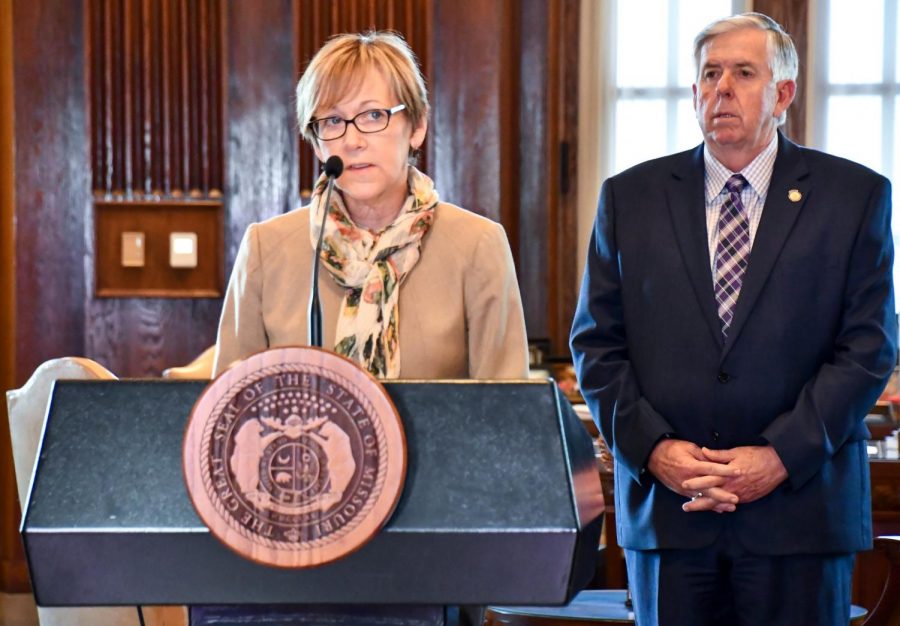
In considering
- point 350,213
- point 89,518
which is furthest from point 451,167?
point 89,518

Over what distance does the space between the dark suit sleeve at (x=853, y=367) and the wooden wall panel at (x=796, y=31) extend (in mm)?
3554

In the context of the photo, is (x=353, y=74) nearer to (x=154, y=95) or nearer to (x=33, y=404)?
(x=33, y=404)

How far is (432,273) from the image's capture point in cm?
198

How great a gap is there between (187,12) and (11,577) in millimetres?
2287

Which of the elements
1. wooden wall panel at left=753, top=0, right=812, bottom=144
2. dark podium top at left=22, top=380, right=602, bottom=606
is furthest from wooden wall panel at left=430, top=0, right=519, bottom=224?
dark podium top at left=22, top=380, right=602, bottom=606

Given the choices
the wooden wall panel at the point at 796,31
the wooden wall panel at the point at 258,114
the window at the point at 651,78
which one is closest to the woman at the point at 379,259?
the wooden wall panel at the point at 258,114

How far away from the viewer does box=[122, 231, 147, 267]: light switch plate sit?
5094 mm

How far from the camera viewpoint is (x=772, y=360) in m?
2.22

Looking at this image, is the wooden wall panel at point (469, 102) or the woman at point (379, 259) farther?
the wooden wall panel at point (469, 102)

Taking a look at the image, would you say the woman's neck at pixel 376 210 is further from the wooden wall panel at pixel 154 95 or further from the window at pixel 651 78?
the window at pixel 651 78

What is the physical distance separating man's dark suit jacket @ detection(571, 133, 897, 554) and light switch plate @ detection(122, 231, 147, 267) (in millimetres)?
A: 3110

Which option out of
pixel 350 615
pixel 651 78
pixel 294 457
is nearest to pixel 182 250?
pixel 651 78

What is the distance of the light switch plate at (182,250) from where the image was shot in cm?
511

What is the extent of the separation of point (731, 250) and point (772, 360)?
21 cm
